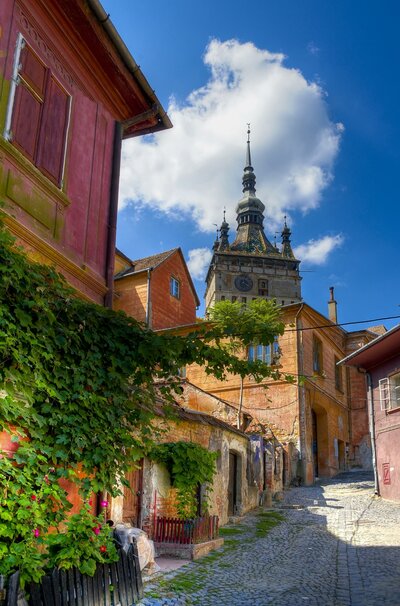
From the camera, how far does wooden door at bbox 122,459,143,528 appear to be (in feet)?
32.6

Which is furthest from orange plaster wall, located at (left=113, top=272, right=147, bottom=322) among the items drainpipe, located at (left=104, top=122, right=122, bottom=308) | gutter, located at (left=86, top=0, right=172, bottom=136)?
drainpipe, located at (left=104, top=122, right=122, bottom=308)

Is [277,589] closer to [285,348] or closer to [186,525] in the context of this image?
[186,525]

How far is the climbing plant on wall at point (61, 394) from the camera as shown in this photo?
5020 millimetres

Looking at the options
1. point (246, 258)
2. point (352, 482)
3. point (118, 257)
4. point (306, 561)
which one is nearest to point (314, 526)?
point (306, 561)

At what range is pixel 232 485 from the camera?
16312mm

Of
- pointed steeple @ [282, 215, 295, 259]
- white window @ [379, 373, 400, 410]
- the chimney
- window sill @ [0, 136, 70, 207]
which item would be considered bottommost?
white window @ [379, 373, 400, 410]

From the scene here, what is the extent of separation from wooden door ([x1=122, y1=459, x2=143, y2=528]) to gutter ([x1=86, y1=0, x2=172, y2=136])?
623 centimetres

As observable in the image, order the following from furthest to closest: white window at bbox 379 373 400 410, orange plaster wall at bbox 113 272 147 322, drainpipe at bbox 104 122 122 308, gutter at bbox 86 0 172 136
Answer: orange plaster wall at bbox 113 272 147 322 < white window at bbox 379 373 400 410 < drainpipe at bbox 104 122 122 308 < gutter at bbox 86 0 172 136

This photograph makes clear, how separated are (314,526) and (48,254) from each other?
10.7m

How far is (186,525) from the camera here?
10.3m

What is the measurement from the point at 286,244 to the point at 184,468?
7340 cm

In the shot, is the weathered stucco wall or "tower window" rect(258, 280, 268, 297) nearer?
the weathered stucco wall

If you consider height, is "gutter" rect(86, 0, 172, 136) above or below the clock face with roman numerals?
below

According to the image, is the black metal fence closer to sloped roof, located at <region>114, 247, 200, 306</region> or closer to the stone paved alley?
the stone paved alley
